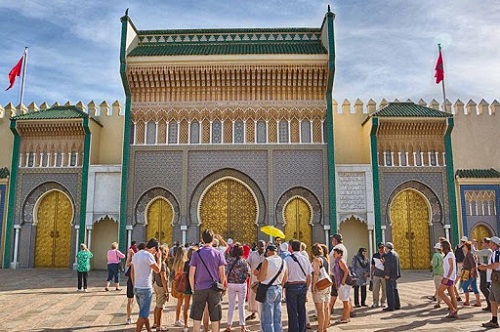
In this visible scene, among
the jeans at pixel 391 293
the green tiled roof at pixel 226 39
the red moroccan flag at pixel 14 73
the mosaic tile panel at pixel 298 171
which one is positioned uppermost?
the green tiled roof at pixel 226 39

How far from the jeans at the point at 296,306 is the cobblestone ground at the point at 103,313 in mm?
1210

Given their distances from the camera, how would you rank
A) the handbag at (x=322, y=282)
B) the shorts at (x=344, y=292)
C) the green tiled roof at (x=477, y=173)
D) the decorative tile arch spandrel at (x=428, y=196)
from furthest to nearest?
the green tiled roof at (x=477, y=173)
the decorative tile arch spandrel at (x=428, y=196)
the shorts at (x=344, y=292)
the handbag at (x=322, y=282)

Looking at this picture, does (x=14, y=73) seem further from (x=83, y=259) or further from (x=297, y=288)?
(x=297, y=288)

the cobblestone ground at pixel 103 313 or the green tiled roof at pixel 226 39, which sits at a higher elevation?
the green tiled roof at pixel 226 39

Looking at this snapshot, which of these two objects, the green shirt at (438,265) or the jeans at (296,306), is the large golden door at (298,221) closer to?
the green shirt at (438,265)

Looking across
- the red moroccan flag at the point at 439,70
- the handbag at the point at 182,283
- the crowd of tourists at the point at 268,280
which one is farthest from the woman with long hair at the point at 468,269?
A: the red moroccan flag at the point at 439,70

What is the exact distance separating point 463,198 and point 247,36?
35.1ft

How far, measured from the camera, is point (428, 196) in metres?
16.1

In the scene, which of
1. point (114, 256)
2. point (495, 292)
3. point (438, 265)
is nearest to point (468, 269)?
point (438, 265)

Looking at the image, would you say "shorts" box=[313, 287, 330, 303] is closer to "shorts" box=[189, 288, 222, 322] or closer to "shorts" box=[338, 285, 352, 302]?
"shorts" box=[338, 285, 352, 302]

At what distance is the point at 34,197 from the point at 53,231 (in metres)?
1.54

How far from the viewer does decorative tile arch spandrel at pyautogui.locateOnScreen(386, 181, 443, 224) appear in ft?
52.4

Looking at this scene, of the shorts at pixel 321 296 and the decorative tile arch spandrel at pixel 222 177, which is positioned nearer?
the shorts at pixel 321 296

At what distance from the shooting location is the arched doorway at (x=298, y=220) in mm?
15539
